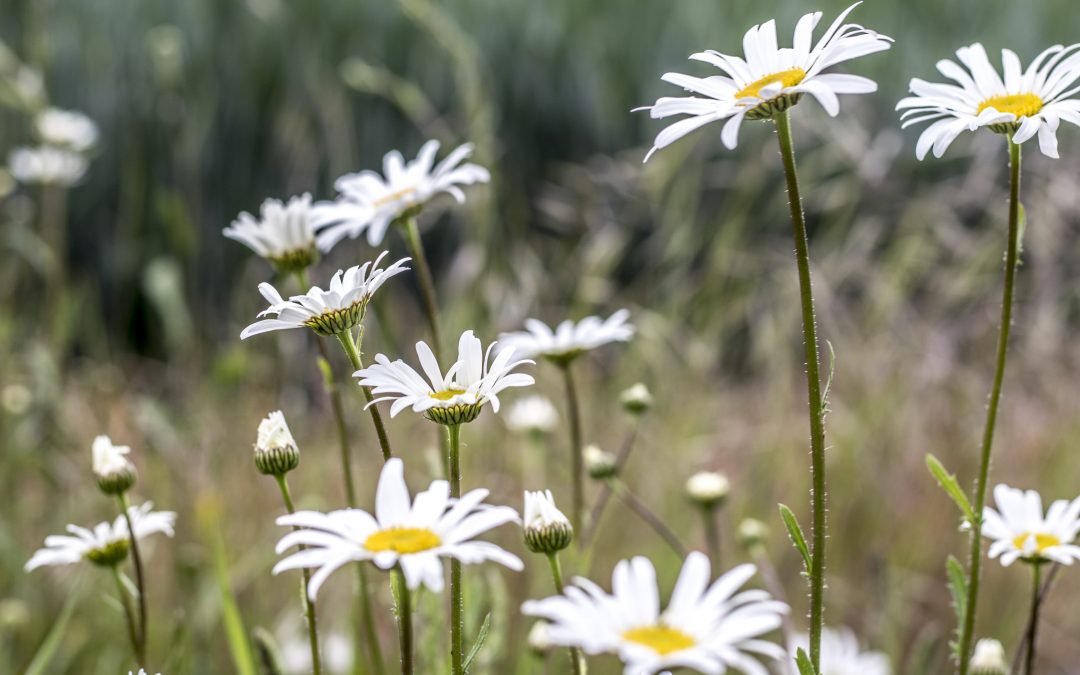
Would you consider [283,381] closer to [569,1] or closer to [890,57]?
[569,1]

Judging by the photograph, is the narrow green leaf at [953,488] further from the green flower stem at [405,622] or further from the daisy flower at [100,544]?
the daisy flower at [100,544]

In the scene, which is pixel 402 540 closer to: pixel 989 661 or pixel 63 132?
pixel 989 661

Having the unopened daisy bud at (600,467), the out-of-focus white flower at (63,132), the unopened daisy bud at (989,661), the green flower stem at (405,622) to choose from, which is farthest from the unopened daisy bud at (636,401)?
the out-of-focus white flower at (63,132)

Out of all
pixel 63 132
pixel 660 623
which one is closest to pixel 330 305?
pixel 660 623

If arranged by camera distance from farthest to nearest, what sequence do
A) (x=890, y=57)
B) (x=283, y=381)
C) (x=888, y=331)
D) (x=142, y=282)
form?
1. (x=890, y=57)
2. (x=142, y=282)
3. (x=283, y=381)
4. (x=888, y=331)

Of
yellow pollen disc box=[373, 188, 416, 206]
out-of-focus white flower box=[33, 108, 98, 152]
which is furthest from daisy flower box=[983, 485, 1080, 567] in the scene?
out-of-focus white flower box=[33, 108, 98, 152]

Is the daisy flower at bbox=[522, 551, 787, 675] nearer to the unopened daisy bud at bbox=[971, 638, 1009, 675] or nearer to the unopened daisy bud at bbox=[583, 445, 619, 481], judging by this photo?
the unopened daisy bud at bbox=[971, 638, 1009, 675]

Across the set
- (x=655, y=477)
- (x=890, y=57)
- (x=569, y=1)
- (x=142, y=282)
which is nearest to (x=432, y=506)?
(x=655, y=477)
